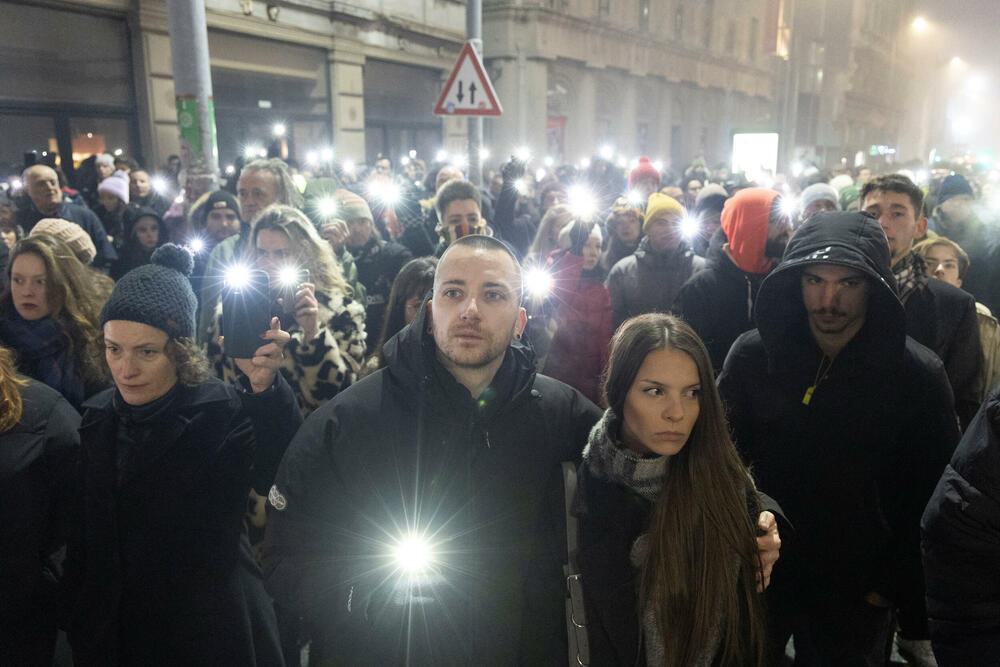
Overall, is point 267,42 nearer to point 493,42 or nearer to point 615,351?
point 493,42

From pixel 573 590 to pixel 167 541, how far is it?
1425 mm

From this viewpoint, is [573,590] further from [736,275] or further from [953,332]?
[736,275]

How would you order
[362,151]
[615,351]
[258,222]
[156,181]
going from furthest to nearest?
[362,151] < [156,181] < [258,222] < [615,351]

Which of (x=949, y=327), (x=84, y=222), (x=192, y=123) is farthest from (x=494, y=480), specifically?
(x=84, y=222)

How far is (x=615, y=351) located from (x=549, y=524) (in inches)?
24.2

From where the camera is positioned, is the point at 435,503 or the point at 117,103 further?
the point at 117,103

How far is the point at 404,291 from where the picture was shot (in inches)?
142

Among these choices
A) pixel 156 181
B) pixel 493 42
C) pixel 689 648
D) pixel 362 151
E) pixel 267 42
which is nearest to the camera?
pixel 689 648

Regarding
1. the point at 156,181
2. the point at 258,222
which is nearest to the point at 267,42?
the point at 156,181

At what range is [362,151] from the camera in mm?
17266

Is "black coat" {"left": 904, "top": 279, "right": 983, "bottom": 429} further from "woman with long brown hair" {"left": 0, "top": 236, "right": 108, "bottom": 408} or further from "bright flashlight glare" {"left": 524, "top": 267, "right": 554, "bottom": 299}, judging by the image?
"woman with long brown hair" {"left": 0, "top": 236, "right": 108, "bottom": 408}

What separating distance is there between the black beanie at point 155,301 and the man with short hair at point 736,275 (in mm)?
2791

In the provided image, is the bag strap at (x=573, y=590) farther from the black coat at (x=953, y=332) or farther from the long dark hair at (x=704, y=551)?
the black coat at (x=953, y=332)

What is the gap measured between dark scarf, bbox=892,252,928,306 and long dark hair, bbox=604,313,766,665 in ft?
5.33
